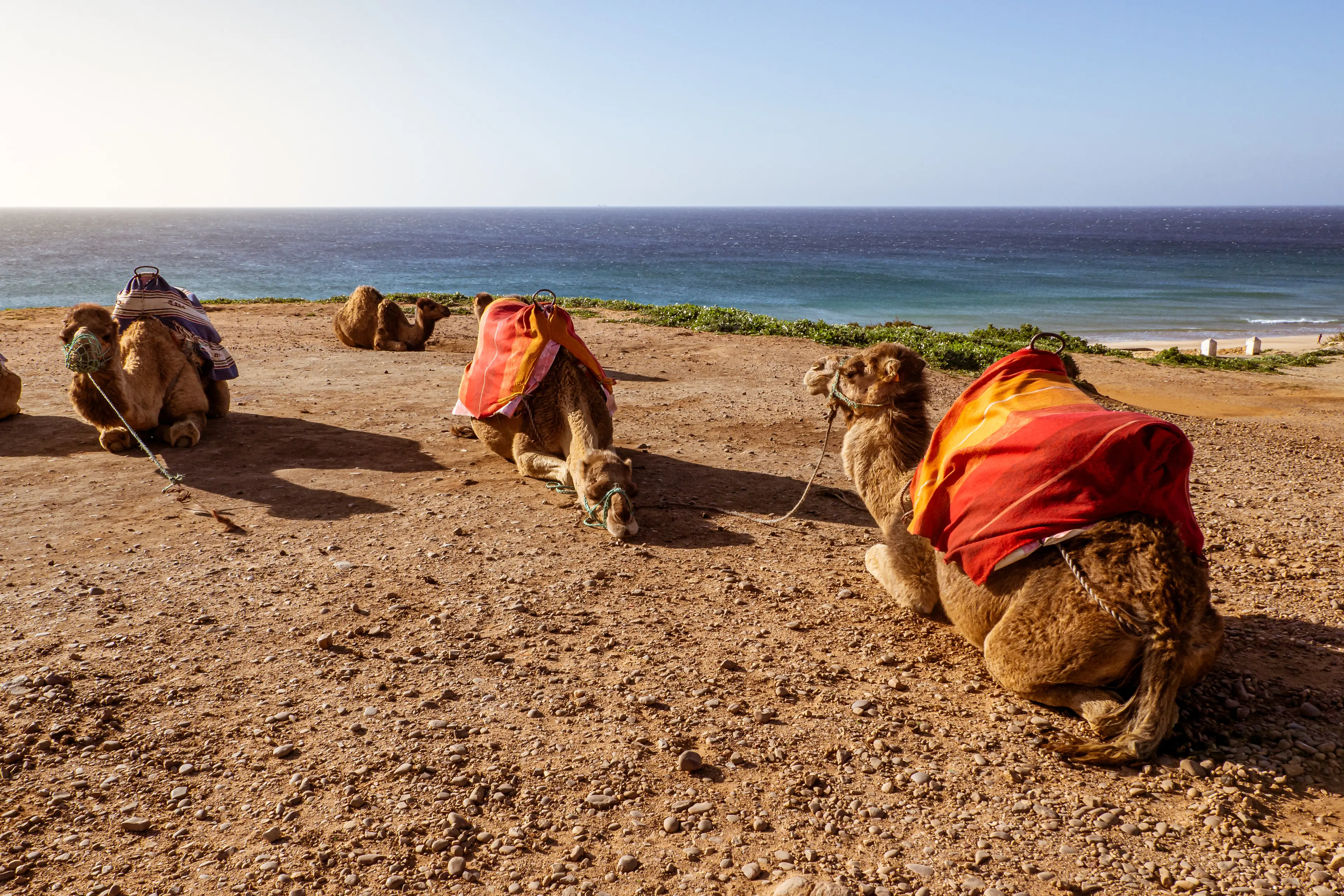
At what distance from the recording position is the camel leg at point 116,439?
27.3ft

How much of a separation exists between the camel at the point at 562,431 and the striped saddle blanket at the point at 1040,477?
9.71 ft

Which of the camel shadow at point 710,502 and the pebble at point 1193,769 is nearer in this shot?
the pebble at point 1193,769

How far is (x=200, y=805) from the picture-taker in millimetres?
3500

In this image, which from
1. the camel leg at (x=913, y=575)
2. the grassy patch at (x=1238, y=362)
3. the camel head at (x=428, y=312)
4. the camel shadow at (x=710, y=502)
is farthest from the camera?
the grassy patch at (x=1238, y=362)

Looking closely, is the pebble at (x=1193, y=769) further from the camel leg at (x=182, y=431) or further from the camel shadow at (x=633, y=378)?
the camel shadow at (x=633, y=378)

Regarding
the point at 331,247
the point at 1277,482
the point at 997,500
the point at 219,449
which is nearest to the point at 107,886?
the point at 997,500

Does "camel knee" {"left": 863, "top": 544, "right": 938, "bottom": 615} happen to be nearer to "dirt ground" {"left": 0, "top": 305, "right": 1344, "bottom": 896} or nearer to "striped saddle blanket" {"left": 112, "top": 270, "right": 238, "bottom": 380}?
"dirt ground" {"left": 0, "top": 305, "right": 1344, "bottom": 896}

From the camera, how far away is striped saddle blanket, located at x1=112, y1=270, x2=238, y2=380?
9.28m

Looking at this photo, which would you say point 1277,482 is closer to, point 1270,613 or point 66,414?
point 1270,613

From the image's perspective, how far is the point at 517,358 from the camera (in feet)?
25.9

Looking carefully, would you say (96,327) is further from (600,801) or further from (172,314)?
(600,801)

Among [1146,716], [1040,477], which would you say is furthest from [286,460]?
[1146,716]

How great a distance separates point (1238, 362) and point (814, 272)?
172ft

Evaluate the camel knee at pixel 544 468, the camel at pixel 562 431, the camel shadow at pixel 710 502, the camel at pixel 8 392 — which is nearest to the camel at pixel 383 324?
the camel at pixel 8 392
